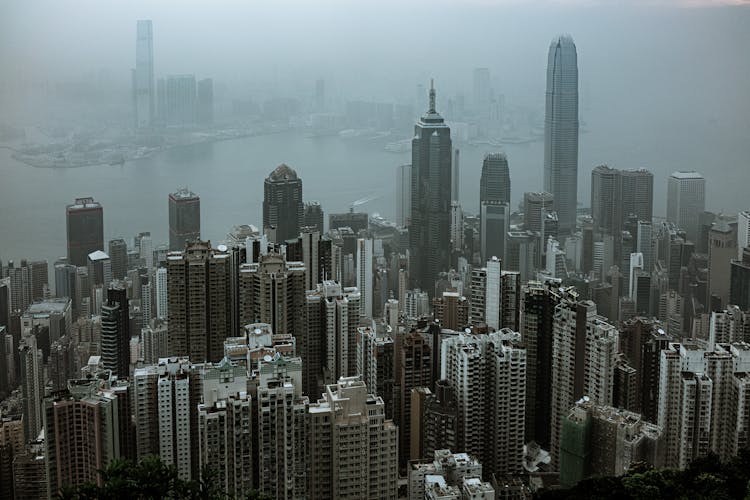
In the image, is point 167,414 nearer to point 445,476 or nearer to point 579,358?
point 445,476

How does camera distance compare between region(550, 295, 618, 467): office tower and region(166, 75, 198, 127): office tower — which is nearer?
region(550, 295, 618, 467): office tower

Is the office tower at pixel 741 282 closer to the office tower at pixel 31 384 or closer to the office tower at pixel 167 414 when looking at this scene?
the office tower at pixel 167 414

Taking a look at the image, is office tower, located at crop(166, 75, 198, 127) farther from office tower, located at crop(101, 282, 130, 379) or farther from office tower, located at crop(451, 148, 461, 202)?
office tower, located at crop(451, 148, 461, 202)

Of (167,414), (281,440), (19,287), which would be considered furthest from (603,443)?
(19,287)

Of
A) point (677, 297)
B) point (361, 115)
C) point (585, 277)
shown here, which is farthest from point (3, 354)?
point (677, 297)

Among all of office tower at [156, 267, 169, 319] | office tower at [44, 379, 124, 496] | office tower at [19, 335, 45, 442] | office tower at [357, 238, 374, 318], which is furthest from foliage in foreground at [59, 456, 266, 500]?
office tower at [357, 238, 374, 318]
